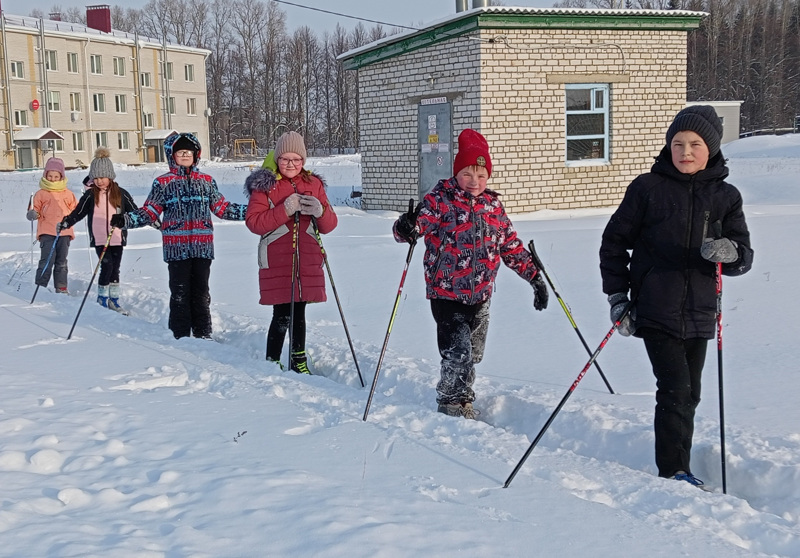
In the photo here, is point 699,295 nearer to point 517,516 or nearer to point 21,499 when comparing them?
point 517,516

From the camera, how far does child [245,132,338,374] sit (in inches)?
224

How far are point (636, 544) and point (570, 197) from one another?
13.7 meters

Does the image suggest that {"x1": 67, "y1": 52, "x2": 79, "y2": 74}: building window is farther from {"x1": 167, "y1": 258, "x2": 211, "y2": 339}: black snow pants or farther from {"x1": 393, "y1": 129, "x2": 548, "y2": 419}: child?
{"x1": 393, "y1": 129, "x2": 548, "y2": 419}: child

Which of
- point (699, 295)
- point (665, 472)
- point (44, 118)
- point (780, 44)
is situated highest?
point (780, 44)

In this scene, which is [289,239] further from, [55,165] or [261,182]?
[55,165]

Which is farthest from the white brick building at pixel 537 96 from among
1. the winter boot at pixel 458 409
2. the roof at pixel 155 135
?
the roof at pixel 155 135

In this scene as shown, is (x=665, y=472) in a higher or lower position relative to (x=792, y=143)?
lower

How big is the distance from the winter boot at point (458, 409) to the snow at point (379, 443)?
0.50 feet

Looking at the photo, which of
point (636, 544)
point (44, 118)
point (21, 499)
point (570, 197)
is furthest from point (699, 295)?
point (44, 118)

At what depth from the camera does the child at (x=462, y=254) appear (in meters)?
4.68

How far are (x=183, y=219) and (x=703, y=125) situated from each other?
4452 millimetres

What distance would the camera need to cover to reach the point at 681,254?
12.1 feet

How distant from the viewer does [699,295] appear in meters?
3.69

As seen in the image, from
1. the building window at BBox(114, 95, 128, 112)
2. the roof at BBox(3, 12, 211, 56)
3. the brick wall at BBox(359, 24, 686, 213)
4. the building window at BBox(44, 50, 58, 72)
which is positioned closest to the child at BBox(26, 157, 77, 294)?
the brick wall at BBox(359, 24, 686, 213)
